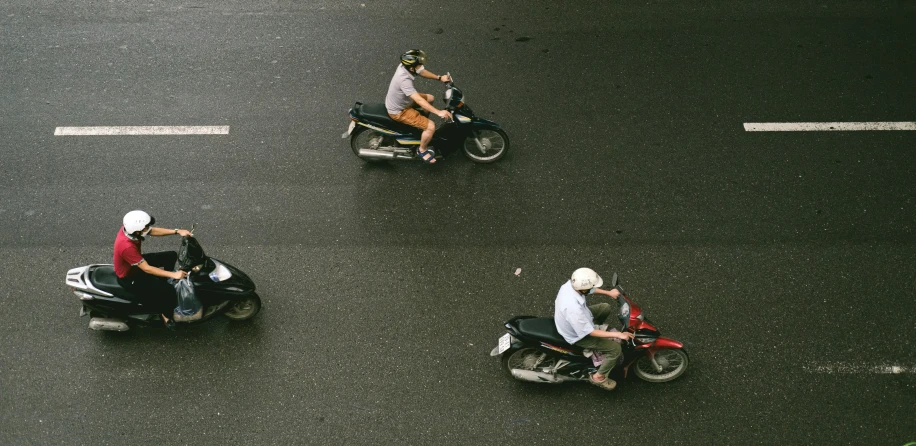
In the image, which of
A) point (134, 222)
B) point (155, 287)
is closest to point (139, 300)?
point (155, 287)

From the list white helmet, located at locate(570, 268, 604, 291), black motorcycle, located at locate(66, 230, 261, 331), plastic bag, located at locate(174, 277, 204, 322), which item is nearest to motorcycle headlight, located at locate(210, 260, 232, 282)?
black motorcycle, located at locate(66, 230, 261, 331)

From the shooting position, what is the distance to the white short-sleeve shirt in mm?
5863

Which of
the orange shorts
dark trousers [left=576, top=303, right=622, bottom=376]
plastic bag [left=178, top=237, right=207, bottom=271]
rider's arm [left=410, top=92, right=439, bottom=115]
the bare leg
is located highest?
rider's arm [left=410, top=92, right=439, bottom=115]

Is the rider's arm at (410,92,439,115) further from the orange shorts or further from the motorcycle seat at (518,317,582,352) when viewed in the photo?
the motorcycle seat at (518,317,582,352)

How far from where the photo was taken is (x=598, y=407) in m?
6.40

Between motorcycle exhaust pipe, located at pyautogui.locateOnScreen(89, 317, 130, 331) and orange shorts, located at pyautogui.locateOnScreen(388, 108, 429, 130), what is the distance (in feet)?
11.5

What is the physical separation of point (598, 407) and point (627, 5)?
6051mm

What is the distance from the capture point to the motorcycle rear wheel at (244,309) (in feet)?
22.4

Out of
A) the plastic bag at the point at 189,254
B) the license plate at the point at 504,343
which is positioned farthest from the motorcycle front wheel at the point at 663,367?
the plastic bag at the point at 189,254

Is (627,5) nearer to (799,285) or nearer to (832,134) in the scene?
(832,134)

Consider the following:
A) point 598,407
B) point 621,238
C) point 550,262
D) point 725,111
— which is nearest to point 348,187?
point 550,262

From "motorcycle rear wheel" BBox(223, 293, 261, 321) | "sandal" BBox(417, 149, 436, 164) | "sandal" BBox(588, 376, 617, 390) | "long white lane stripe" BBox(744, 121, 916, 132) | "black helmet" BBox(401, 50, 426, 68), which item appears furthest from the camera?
"long white lane stripe" BBox(744, 121, 916, 132)

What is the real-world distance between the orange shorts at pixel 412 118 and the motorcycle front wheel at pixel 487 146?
1.78 feet

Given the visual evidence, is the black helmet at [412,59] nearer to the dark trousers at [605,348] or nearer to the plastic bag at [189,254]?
the plastic bag at [189,254]
